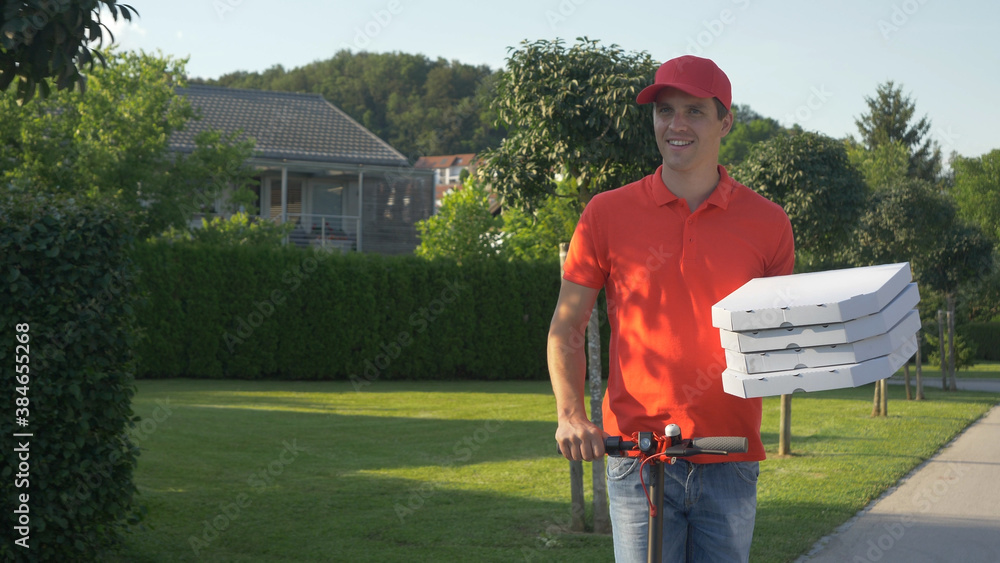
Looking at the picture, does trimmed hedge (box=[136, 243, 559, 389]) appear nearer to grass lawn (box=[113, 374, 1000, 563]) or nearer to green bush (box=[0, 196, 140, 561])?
grass lawn (box=[113, 374, 1000, 563])

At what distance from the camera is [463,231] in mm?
29875

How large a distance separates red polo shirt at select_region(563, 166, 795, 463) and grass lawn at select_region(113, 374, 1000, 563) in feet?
13.4

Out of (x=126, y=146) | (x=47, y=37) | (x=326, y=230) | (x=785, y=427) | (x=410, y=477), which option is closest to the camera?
(x=47, y=37)

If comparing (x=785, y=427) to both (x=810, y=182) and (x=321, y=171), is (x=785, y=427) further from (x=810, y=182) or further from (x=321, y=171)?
(x=321, y=171)

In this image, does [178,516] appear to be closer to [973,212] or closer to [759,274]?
[759,274]

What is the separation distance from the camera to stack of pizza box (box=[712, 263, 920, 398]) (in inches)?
91.1

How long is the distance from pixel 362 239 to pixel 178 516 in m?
30.3

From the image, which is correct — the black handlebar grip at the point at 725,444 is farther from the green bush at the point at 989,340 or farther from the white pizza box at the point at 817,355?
the green bush at the point at 989,340

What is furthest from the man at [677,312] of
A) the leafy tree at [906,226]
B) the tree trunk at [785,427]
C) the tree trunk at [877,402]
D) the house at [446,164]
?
the house at [446,164]

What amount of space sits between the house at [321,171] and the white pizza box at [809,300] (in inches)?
1240

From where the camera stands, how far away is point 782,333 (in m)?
2.39

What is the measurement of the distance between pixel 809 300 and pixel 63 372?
455 centimetres

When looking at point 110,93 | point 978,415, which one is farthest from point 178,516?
point 110,93

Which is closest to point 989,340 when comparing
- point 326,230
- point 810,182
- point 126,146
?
point 326,230
